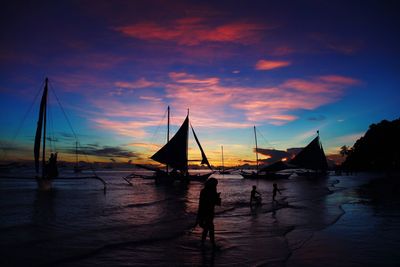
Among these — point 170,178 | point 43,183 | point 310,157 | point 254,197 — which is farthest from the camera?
A: point 310,157

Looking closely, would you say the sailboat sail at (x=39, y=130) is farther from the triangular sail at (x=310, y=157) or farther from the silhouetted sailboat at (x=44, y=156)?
the triangular sail at (x=310, y=157)

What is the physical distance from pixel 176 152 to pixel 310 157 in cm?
4315

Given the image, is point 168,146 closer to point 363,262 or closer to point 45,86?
point 45,86

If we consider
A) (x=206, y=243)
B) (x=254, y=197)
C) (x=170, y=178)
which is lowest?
(x=206, y=243)

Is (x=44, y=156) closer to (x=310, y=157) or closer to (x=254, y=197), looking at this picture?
(x=254, y=197)

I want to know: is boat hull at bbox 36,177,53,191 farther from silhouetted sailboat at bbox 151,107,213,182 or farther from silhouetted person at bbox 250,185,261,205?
silhouetted person at bbox 250,185,261,205

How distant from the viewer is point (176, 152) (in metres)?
58.9

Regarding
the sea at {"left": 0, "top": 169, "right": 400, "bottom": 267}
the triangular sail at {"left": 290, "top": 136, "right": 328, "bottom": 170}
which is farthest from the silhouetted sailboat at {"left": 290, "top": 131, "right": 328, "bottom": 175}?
the sea at {"left": 0, "top": 169, "right": 400, "bottom": 267}

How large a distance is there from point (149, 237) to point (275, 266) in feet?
20.1

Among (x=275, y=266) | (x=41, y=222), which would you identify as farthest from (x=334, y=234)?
(x=41, y=222)

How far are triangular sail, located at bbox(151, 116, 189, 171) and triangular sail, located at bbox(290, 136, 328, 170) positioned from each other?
121 ft

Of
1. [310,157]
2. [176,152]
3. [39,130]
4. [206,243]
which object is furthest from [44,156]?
[310,157]

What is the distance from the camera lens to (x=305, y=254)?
33.3ft

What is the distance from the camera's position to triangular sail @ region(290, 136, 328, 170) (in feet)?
282
